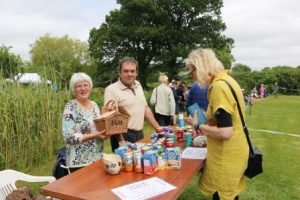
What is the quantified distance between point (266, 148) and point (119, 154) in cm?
583

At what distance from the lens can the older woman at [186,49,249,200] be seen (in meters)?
2.53

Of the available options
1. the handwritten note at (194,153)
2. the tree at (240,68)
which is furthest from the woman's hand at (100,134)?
the tree at (240,68)

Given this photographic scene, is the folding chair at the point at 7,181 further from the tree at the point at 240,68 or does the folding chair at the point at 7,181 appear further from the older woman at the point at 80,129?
the tree at the point at 240,68

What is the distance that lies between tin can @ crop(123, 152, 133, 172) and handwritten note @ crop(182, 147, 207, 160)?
0.61 m

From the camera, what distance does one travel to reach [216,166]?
2742 mm

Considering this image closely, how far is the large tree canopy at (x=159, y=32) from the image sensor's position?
30.8 metres

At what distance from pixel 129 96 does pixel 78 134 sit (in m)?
0.94

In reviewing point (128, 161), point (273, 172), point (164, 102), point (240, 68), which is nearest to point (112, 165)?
point (128, 161)

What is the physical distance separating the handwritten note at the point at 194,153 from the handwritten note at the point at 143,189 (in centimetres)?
66

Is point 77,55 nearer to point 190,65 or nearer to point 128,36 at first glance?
point 128,36

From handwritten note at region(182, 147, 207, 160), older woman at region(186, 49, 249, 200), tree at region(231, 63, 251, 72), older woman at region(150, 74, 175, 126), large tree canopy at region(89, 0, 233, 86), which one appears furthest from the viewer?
tree at region(231, 63, 251, 72)

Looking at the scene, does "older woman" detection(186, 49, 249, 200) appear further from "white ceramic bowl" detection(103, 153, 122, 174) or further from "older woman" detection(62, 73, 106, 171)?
"older woman" detection(62, 73, 106, 171)

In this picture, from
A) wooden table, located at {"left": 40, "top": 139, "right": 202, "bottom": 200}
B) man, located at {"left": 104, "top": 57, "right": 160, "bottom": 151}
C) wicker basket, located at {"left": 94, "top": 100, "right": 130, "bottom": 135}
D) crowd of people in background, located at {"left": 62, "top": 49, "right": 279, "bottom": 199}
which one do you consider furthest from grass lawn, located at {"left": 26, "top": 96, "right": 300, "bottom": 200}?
wooden table, located at {"left": 40, "top": 139, "right": 202, "bottom": 200}

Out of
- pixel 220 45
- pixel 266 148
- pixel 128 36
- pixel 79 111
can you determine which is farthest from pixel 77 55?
pixel 79 111
